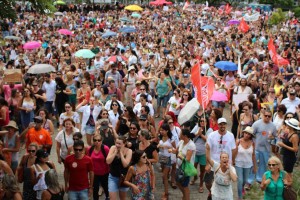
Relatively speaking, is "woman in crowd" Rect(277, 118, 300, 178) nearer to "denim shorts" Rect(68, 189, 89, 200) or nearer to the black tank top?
the black tank top

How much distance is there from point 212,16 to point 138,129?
33.6 meters

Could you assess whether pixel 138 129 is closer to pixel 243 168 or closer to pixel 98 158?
pixel 98 158

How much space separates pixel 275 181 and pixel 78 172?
282 centimetres

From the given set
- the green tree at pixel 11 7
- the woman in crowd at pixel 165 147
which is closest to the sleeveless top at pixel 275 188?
the woman in crowd at pixel 165 147

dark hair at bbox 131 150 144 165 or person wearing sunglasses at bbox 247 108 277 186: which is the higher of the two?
dark hair at bbox 131 150 144 165

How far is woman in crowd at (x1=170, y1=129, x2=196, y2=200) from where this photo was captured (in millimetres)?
7656

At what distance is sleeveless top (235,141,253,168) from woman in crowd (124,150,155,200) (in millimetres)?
1725

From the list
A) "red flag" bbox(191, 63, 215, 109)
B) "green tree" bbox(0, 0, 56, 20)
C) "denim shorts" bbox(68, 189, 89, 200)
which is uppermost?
"green tree" bbox(0, 0, 56, 20)

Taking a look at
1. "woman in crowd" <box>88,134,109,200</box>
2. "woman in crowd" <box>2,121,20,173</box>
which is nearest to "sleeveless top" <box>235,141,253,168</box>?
"woman in crowd" <box>88,134,109,200</box>

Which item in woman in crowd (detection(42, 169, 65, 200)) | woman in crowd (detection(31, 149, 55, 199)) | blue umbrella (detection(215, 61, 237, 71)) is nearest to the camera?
woman in crowd (detection(42, 169, 65, 200))

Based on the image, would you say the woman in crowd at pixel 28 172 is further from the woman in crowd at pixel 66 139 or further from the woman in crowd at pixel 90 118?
the woman in crowd at pixel 90 118

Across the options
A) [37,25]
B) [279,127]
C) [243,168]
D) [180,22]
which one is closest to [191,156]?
[243,168]

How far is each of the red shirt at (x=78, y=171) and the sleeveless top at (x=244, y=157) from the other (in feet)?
8.21

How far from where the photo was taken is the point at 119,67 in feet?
48.1
